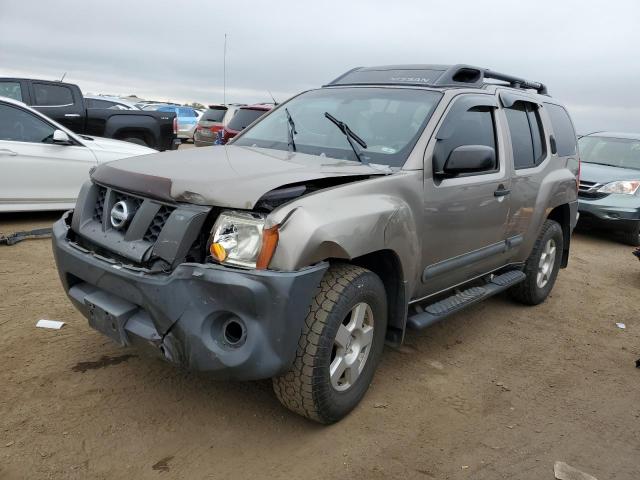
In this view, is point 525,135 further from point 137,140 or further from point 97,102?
point 97,102

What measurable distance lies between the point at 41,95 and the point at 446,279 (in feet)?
27.4

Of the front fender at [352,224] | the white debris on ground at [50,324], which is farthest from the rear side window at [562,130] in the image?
the white debris on ground at [50,324]

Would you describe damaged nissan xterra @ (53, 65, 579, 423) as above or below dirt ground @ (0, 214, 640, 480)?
above

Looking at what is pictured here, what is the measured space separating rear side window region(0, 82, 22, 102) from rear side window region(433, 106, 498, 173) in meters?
8.00

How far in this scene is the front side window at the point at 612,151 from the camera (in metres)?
9.69

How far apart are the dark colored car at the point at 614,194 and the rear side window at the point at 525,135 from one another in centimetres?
461

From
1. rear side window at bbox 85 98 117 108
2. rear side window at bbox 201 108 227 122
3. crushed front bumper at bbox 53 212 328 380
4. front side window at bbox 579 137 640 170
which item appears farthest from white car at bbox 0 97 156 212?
rear side window at bbox 201 108 227 122

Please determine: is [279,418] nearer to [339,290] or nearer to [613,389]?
[339,290]

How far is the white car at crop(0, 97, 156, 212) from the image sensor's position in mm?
6469

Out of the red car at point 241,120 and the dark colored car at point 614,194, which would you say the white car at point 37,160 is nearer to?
the red car at point 241,120

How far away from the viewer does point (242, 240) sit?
2.51 m

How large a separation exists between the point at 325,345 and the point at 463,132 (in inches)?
77.6

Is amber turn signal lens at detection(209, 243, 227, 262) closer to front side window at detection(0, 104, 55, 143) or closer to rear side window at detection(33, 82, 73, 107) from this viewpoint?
front side window at detection(0, 104, 55, 143)

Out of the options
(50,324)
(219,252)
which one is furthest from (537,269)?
(50,324)
